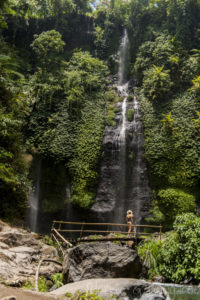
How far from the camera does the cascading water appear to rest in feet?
50.6

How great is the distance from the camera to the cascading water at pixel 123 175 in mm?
15414

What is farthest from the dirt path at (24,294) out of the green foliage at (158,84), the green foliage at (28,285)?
the green foliage at (158,84)

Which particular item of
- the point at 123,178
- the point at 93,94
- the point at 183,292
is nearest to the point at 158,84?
the point at 93,94

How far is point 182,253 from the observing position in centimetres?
860

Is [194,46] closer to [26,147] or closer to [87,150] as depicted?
[87,150]

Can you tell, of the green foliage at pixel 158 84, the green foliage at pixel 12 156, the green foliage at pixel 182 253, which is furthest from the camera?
the green foliage at pixel 158 84

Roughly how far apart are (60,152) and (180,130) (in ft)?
25.8

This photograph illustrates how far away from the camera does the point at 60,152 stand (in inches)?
658

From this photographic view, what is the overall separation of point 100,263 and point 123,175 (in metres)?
9.43

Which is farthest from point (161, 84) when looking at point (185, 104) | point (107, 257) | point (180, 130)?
point (107, 257)

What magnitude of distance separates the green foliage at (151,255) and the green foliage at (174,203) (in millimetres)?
4668

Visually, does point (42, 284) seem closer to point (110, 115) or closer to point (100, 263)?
point (100, 263)

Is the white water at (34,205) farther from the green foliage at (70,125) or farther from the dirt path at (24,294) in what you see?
the dirt path at (24,294)

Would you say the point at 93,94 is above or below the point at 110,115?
above
